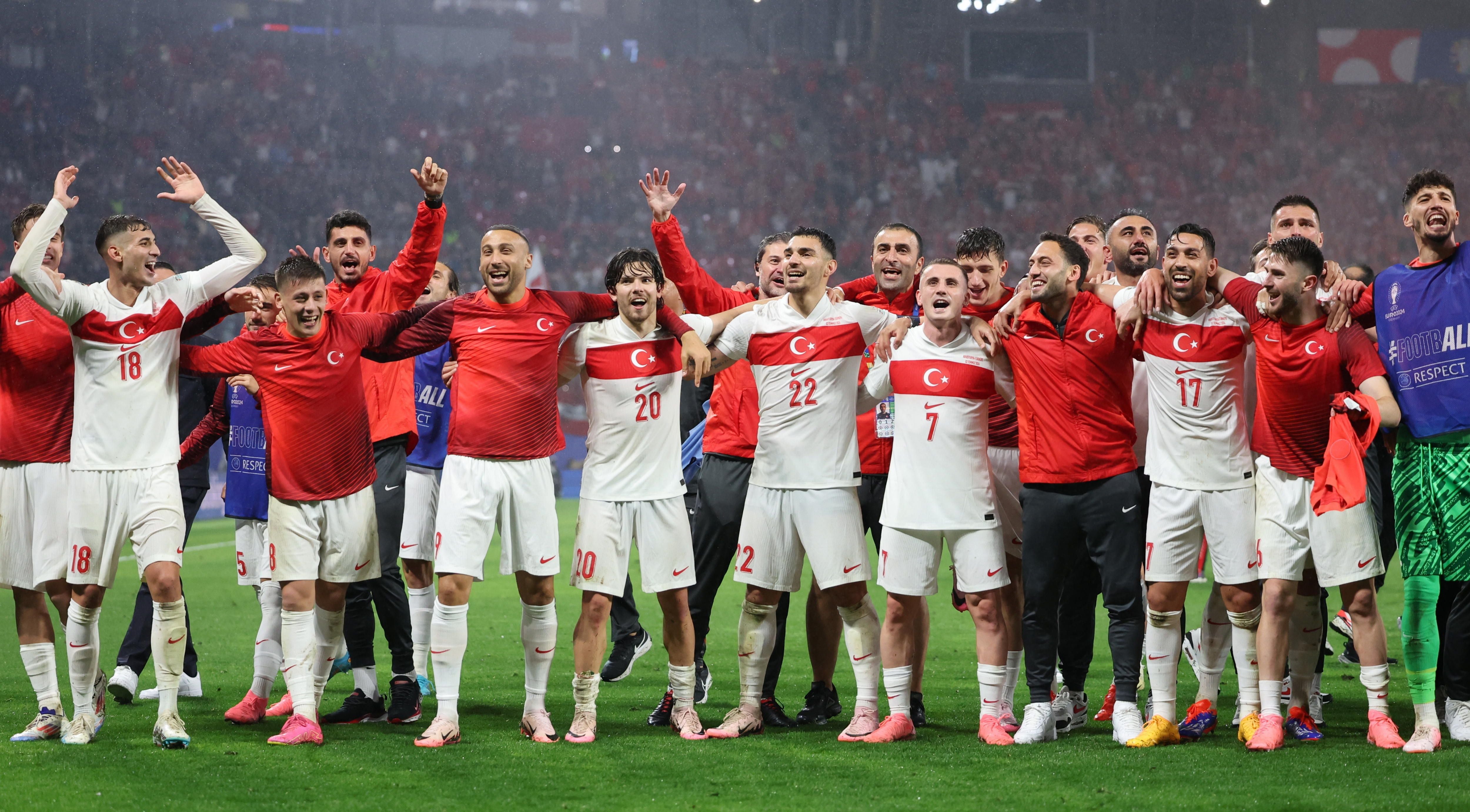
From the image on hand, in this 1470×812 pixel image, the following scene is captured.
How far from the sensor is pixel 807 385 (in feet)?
18.7

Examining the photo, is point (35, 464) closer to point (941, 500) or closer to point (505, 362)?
point (505, 362)

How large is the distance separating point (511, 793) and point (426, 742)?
3.13 feet

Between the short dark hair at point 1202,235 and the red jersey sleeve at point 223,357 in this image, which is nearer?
the short dark hair at point 1202,235

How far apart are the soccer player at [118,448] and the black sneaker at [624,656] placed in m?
2.63

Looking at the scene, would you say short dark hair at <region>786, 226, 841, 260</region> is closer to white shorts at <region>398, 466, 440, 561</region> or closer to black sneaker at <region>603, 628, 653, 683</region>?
white shorts at <region>398, 466, 440, 561</region>

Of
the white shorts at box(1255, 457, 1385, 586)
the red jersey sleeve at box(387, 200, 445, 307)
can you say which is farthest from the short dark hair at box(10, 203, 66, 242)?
the white shorts at box(1255, 457, 1385, 586)

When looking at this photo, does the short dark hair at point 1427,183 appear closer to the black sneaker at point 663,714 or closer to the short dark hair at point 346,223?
the black sneaker at point 663,714

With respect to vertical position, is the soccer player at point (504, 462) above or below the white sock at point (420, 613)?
above

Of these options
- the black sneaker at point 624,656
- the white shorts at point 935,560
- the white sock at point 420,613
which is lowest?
the black sneaker at point 624,656

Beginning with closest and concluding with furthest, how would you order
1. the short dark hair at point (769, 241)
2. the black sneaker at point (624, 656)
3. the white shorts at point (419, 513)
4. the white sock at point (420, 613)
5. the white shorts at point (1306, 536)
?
the white shorts at point (1306, 536) → the white shorts at point (419, 513) → the white sock at point (420, 613) → the short dark hair at point (769, 241) → the black sneaker at point (624, 656)

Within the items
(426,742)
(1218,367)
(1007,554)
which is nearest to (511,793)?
(426,742)

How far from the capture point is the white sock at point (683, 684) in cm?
573

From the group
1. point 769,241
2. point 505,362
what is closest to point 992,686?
point 505,362

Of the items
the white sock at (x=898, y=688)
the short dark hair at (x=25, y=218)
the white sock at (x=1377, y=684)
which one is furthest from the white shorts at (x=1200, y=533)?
the short dark hair at (x=25, y=218)
